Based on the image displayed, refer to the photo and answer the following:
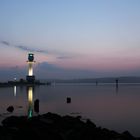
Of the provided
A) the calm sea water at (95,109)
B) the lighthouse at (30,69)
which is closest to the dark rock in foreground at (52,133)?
the calm sea water at (95,109)

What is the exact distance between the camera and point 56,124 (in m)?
22.7

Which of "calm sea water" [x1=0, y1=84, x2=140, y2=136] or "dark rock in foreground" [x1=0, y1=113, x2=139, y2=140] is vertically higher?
"dark rock in foreground" [x1=0, y1=113, x2=139, y2=140]

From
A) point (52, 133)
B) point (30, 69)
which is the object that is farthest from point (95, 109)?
point (30, 69)

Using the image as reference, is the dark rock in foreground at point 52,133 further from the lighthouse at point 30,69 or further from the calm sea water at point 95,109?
the lighthouse at point 30,69

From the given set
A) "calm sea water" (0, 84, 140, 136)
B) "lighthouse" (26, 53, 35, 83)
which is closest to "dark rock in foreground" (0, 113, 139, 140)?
"calm sea water" (0, 84, 140, 136)

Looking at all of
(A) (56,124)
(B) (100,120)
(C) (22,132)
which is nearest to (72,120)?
(A) (56,124)

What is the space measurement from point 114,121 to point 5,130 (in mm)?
19365

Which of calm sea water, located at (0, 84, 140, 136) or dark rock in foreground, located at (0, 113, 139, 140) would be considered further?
calm sea water, located at (0, 84, 140, 136)

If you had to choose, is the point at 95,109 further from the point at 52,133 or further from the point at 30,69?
the point at 30,69

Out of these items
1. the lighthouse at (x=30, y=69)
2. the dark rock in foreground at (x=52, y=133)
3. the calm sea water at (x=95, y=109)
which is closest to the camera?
the dark rock in foreground at (x=52, y=133)

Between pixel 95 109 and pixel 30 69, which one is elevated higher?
pixel 30 69

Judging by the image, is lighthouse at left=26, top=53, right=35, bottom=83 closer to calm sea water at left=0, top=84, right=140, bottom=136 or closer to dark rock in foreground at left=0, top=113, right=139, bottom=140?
calm sea water at left=0, top=84, right=140, bottom=136

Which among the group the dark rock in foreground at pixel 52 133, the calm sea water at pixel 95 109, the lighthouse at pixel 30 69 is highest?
the lighthouse at pixel 30 69

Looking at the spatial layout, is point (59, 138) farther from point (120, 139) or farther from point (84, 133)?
point (120, 139)
